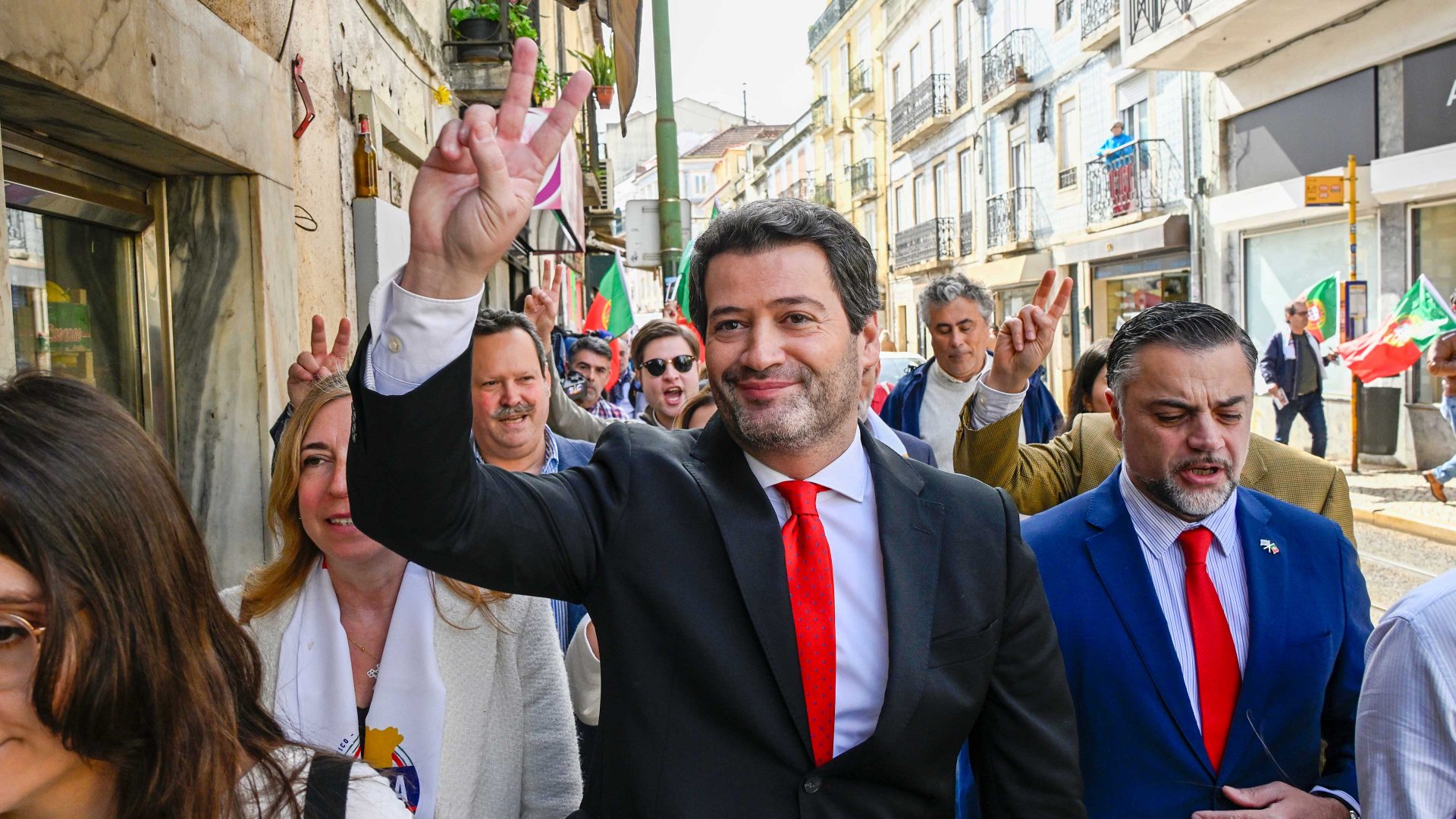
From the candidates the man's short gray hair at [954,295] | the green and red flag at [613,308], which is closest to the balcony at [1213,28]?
the green and red flag at [613,308]

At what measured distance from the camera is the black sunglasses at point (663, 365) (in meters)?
5.63

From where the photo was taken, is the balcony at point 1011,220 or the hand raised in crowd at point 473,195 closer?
the hand raised in crowd at point 473,195

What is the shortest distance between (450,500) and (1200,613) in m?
1.63

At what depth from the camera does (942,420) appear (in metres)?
5.22

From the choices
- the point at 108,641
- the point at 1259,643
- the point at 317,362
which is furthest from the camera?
the point at 317,362

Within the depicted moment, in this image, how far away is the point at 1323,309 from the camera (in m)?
12.8

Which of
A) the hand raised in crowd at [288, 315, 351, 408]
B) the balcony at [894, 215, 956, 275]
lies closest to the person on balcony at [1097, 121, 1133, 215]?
the balcony at [894, 215, 956, 275]

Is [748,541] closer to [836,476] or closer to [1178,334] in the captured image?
[836,476]

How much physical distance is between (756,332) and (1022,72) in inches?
947

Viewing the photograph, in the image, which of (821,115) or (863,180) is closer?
(863,180)

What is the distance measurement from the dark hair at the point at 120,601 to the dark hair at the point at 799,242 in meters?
1.01

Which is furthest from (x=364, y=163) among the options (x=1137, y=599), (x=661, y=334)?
(x=1137, y=599)

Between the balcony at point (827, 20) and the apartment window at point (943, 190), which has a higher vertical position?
the balcony at point (827, 20)

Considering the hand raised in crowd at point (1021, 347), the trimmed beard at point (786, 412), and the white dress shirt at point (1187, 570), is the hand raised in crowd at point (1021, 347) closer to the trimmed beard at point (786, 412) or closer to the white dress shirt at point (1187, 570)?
the white dress shirt at point (1187, 570)
